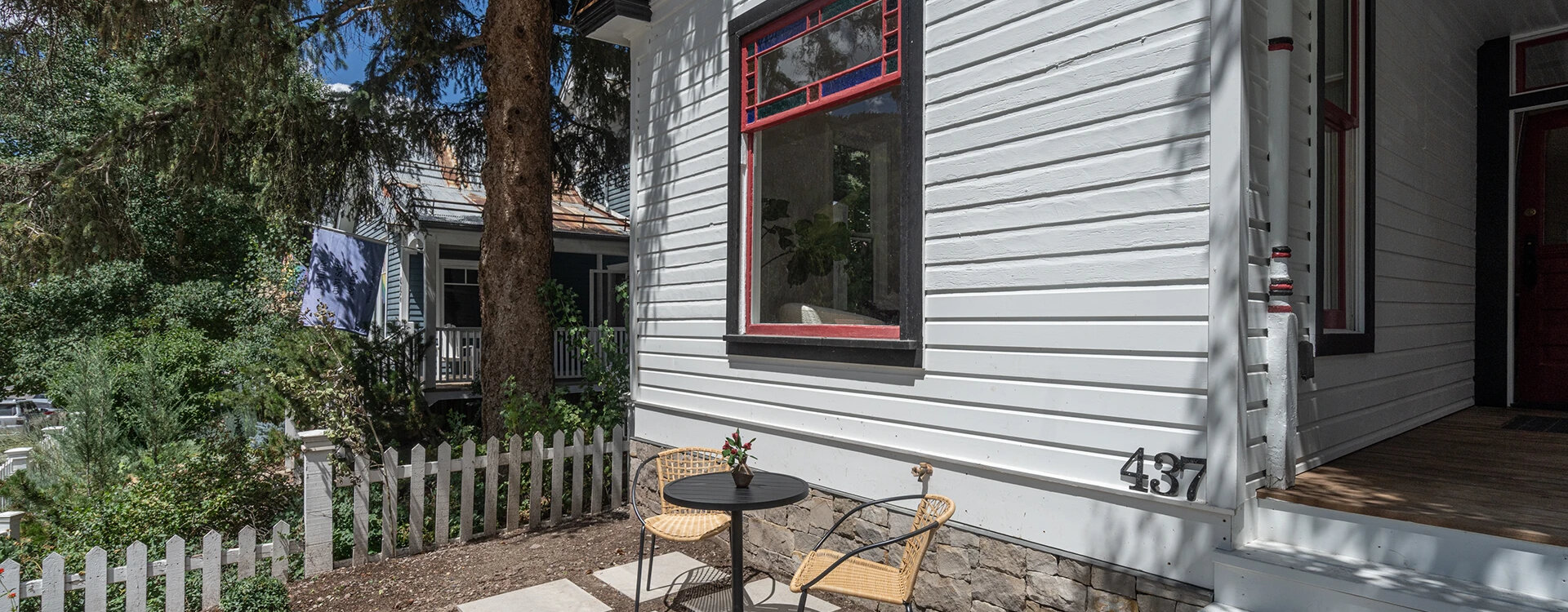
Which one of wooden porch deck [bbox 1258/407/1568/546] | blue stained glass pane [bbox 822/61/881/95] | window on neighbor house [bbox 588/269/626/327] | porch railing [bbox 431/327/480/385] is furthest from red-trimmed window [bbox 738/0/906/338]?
window on neighbor house [bbox 588/269/626/327]

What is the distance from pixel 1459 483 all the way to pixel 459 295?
14.1m

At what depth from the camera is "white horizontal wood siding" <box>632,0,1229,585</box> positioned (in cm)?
294

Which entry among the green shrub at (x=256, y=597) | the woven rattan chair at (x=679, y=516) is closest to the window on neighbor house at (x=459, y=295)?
the green shrub at (x=256, y=597)

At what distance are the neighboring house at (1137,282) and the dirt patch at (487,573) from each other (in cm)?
87

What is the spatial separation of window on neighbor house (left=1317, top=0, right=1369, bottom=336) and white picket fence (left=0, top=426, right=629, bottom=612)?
4.89m

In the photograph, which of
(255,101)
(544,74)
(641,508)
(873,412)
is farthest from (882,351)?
(255,101)

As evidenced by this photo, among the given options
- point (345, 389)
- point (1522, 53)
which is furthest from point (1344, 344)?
point (345, 389)

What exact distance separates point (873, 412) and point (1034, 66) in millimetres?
1871

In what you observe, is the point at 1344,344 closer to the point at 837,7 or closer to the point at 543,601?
the point at 837,7

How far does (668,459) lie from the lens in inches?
191

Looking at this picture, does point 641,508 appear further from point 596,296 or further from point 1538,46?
point 596,296

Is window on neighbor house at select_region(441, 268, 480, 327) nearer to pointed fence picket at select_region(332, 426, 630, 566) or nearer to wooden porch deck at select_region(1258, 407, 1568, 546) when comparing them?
pointed fence picket at select_region(332, 426, 630, 566)

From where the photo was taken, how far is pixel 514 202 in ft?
23.0

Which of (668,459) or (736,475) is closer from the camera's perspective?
(736,475)
